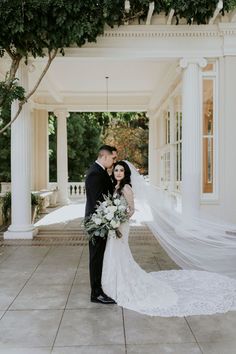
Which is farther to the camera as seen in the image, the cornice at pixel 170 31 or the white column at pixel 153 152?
the white column at pixel 153 152

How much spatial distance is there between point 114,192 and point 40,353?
2.05 meters

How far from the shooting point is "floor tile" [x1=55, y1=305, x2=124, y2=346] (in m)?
3.54

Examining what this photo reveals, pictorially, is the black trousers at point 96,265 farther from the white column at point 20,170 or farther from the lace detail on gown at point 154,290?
the white column at point 20,170

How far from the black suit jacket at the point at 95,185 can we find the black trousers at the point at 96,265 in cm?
36

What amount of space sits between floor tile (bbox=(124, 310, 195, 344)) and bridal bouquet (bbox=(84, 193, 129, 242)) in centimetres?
90

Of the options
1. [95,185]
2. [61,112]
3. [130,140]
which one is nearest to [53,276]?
[95,185]

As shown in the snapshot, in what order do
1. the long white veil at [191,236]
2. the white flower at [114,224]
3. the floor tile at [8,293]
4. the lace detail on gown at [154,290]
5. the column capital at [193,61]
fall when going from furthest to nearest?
the column capital at [193,61] → the long white veil at [191,236] → the floor tile at [8,293] → the white flower at [114,224] → the lace detail on gown at [154,290]

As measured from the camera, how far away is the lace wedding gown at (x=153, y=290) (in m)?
4.28

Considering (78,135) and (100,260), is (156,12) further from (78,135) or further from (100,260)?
(78,135)

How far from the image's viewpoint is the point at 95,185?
4.64 m

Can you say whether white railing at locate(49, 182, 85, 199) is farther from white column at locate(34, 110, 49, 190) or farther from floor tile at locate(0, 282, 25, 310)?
floor tile at locate(0, 282, 25, 310)

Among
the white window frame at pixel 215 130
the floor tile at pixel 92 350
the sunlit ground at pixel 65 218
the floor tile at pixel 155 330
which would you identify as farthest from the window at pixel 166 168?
the floor tile at pixel 92 350

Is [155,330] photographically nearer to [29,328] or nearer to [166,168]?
[29,328]

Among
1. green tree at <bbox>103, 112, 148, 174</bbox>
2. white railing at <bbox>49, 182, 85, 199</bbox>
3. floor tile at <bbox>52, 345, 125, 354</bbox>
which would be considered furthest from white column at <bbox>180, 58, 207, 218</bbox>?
green tree at <bbox>103, 112, 148, 174</bbox>
